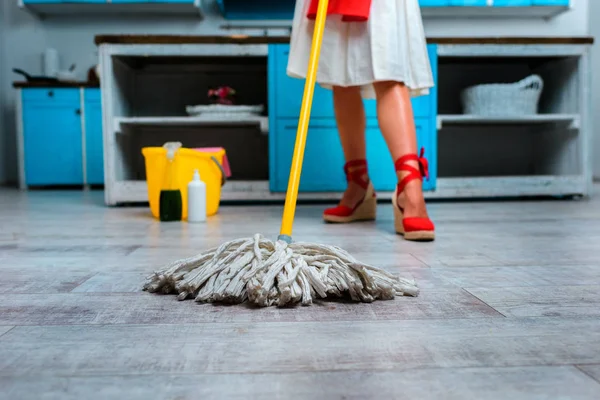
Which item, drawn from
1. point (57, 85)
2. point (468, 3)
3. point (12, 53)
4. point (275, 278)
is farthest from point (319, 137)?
point (12, 53)

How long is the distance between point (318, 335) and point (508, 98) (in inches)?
91.4

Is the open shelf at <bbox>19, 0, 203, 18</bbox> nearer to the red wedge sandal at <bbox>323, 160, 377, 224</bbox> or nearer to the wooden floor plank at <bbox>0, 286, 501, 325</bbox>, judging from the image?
the red wedge sandal at <bbox>323, 160, 377, 224</bbox>

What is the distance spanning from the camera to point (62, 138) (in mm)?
4035

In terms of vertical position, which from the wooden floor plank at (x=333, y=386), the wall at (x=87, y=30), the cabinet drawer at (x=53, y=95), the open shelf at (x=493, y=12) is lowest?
the wooden floor plank at (x=333, y=386)

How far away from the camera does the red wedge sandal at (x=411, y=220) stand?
1379 mm

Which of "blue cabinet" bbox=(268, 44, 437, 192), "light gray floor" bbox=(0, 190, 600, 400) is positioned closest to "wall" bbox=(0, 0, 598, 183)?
"blue cabinet" bbox=(268, 44, 437, 192)

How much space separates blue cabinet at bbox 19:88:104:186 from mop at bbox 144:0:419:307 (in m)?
3.43

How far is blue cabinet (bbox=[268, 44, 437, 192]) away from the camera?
8.24 feet

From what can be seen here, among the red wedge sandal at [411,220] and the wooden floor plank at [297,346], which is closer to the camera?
the wooden floor plank at [297,346]

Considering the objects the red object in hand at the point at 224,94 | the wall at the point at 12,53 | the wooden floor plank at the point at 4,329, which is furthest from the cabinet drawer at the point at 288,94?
the wall at the point at 12,53

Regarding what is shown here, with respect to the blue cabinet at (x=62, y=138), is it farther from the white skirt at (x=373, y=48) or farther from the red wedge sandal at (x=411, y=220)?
the red wedge sandal at (x=411, y=220)

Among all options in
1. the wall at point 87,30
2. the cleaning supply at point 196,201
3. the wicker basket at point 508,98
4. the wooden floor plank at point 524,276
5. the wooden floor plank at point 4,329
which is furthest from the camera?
the wall at point 87,30

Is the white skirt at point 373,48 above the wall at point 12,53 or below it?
below

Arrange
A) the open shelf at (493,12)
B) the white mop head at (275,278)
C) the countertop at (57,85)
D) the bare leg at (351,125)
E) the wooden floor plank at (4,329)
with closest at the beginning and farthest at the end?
the wooden floor plank at (4,329) → the white mop head at (275,278) → the bare leg at (351,125) → the countertop at (57,85) → the open shelf at (493,12)
